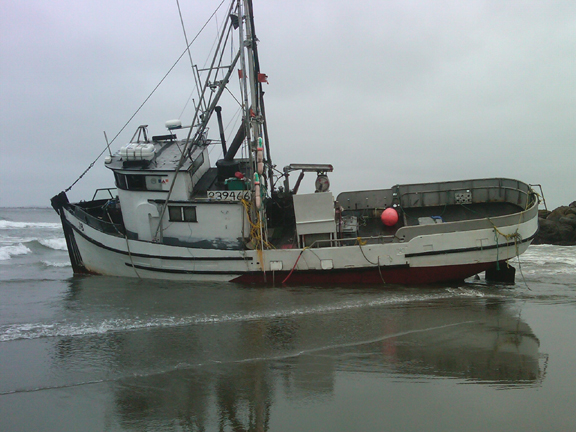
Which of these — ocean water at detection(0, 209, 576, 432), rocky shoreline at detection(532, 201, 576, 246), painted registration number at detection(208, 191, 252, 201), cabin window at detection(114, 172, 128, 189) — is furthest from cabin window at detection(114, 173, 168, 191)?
rocky shoreline at detection(532, 201, 576, 246)

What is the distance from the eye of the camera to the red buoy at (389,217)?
12.9 metres

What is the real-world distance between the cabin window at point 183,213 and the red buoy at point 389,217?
5211 millimetres

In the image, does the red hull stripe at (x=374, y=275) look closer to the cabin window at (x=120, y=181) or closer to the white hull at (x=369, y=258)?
the white hull at (x=369, y=258)

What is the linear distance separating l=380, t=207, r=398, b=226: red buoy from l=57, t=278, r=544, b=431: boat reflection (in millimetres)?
3062

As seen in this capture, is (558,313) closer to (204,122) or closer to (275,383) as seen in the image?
(275,383)

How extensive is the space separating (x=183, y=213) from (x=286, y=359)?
6.71 metres

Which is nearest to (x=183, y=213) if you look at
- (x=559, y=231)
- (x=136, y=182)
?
(x=136, y=182)

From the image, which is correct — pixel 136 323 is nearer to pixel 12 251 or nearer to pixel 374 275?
pixel 374 275

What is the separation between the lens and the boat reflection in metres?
4.98

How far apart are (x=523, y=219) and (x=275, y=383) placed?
8403 mm

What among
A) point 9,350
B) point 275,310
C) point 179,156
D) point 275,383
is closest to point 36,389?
point 9,350

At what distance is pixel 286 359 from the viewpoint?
6.34m

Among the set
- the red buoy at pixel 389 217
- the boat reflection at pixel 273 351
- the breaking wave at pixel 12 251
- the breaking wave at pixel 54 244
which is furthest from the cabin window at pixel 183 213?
the breaking wave at pixel 54 244

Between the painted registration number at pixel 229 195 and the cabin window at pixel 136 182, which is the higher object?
the cabin window at pixel 136 182
